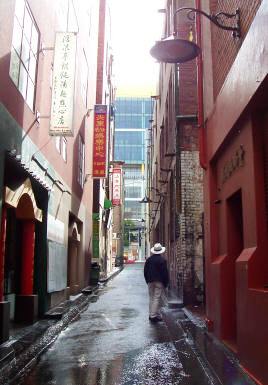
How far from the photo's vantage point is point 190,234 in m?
13.9

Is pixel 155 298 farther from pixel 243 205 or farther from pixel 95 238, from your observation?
pixel 95 238

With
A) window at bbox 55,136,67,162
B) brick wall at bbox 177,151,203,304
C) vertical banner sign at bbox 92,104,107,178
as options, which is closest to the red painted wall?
brick wall at bbox 177,151,203,304

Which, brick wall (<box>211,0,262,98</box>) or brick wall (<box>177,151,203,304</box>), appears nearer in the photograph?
brick wall (<box>211,0,262,98</box>)

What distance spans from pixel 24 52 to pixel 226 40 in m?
3.97

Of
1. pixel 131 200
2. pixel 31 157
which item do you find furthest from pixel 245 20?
pixel 131 200

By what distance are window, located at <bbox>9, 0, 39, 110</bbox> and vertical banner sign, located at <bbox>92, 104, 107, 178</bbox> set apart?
11.8 meters

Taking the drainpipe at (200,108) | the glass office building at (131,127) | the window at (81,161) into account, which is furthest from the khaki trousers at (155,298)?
the glass office building at (131,127)

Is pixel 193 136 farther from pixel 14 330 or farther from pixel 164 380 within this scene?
pixel 164 380

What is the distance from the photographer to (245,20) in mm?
6781

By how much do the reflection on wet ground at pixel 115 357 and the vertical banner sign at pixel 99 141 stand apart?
39.0ft

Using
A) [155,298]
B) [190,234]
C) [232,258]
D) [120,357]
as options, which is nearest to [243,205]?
[232,258]

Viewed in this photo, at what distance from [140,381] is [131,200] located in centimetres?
10097

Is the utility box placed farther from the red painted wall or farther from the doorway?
the doorway

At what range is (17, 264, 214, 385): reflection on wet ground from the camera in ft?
19.4
